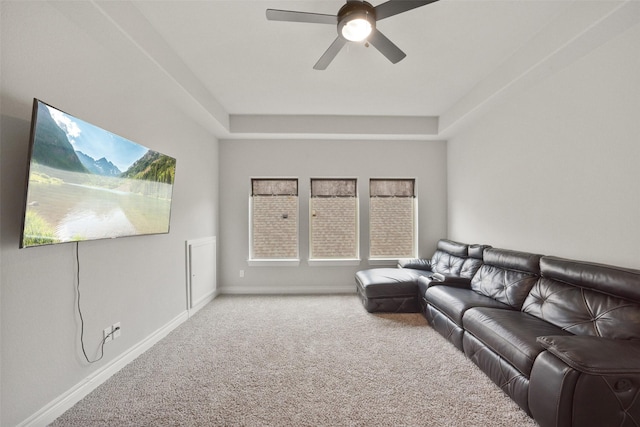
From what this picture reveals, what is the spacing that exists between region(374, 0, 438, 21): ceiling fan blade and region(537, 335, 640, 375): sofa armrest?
223 cm

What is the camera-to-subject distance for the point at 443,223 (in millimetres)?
4770

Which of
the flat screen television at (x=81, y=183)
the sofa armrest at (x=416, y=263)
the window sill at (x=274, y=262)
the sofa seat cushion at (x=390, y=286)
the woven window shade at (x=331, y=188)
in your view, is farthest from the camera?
the woven window shade at (x=331, y=188)

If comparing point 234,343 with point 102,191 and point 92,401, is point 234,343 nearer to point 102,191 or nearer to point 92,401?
point 92,401

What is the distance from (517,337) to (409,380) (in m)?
0.87

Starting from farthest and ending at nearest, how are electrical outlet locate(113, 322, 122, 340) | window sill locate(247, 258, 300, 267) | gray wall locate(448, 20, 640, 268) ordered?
window sill locate(247, 258, 300, 267) → electrical outlet locate(113, 322, 122, 340) → gray wall locate(448, 20, 640, 268)

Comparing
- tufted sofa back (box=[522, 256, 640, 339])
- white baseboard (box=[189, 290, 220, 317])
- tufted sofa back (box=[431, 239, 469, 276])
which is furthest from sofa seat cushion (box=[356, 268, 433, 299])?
white baseboard (box=[189, 290, 220, 317])

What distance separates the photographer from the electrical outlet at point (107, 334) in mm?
2178

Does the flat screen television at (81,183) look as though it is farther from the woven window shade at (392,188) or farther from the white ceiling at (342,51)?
the woven window shade at (392,188)

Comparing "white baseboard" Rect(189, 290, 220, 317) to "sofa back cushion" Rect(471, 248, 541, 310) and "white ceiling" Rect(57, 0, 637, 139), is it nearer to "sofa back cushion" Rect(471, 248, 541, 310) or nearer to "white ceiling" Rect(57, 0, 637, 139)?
"white ceiling" Rect(57, 0, 637, 139)

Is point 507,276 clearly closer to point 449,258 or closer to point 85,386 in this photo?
point 449,258

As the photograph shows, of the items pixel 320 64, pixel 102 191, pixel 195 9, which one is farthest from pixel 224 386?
pixel 195 9

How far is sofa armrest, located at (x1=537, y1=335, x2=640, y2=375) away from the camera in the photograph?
1.35 meters

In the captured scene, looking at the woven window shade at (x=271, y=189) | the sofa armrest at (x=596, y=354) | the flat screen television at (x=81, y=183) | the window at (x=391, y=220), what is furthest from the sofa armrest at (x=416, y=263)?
the flat screen television at (x=81, y=183)

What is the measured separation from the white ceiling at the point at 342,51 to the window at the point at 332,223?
140cm
